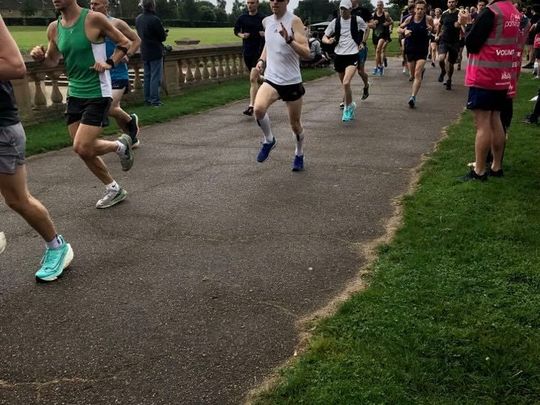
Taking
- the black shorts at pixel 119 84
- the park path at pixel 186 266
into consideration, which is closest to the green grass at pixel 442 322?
the park path at pixel 186 266

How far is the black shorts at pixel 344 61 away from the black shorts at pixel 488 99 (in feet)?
14.8

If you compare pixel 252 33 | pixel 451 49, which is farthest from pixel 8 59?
pixel 451 49

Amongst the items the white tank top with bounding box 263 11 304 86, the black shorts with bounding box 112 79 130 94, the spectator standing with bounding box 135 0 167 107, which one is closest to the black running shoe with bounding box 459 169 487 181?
the white tank top with bounding box 263 11 304 86

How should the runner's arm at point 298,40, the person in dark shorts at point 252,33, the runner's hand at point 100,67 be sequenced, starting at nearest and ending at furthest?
1. the runner's hand at point 100,67
2. the runner's arm at point 298,40
3. the person in dark shorts at point 252,33

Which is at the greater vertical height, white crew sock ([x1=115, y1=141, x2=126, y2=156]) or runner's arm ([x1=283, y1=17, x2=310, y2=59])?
runner's arm ([x1=283, y1=17, x2=310, y2=59])

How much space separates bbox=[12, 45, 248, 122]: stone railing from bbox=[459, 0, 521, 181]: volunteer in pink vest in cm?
753

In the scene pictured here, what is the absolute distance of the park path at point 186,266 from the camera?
2.98 metres

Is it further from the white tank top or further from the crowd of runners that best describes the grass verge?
the white tank top

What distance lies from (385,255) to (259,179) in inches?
105

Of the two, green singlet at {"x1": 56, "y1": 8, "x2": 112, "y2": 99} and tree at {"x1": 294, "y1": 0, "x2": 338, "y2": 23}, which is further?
tree at {"x1": 294, "y1": 0, "x2": 338, "y2": 23}

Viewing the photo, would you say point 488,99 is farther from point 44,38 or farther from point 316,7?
point 316,7

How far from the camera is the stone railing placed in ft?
33.3

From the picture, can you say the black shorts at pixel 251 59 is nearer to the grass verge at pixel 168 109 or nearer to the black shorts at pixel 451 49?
the grass verge at pixel 168 109

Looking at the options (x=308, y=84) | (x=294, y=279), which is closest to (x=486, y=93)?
(x=294, y=279)
